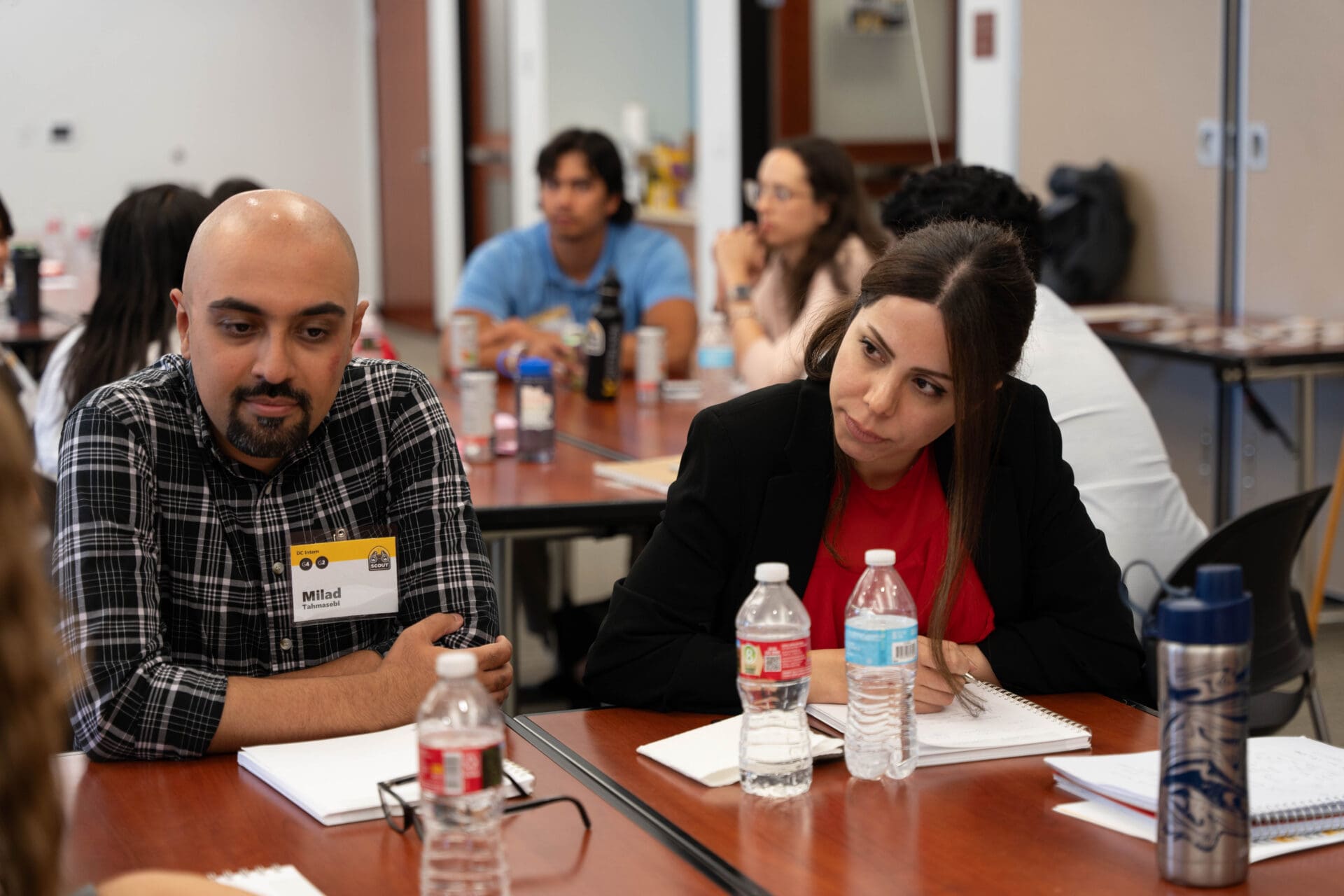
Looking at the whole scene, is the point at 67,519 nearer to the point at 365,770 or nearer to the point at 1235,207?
the point at 365,770

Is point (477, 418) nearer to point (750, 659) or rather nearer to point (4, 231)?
point (4, 231)

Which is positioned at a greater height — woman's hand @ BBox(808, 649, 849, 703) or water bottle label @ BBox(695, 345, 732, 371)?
water bottle label @ BBox(695, 345, 732, 371)

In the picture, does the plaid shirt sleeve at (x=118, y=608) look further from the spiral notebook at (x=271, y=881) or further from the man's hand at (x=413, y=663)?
the spiral notebook at (x=271, y=881)

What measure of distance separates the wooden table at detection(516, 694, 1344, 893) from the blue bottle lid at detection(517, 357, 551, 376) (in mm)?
1645

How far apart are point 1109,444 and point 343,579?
1.31 m

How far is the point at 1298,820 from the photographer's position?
1.38 m

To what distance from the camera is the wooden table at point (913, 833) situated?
1.31 m

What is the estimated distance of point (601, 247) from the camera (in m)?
4.62

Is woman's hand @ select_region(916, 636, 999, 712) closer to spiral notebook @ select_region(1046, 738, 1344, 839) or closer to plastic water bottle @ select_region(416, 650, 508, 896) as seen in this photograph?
spiral notebook @ select_region(1046, 738, 1344, 839)

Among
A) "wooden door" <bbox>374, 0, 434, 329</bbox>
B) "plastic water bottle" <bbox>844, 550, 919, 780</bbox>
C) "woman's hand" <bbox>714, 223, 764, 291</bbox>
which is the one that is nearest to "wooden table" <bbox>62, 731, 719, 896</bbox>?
"plastic water bottle" <bbox>844, 550, 919, 780</bbox>

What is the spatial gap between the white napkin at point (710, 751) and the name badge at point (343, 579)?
422 mm

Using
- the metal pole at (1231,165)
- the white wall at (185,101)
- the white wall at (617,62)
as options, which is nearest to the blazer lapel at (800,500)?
the metal pole at (1231,165)

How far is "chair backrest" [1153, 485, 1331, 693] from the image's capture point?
7.22ft

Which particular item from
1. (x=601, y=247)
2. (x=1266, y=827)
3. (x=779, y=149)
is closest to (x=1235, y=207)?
(x=779, y=149)
